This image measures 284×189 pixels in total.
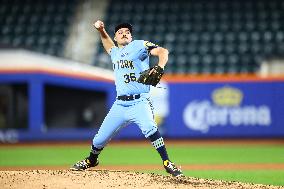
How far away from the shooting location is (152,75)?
635cm

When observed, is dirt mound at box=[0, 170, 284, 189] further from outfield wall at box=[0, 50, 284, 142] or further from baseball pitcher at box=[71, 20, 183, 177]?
outfield wall at box=[0, 50, 284, 142]

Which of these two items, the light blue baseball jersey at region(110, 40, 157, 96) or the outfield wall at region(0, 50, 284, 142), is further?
the outfield wall at region(0, 50, 284, 142)

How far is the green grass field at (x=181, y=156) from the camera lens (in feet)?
28.2

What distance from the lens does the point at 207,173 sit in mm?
8688

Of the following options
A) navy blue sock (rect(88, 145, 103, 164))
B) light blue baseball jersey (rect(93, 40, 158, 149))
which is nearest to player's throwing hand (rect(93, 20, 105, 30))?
light blue baseball jersey (rect(93, 40, 158, 149))

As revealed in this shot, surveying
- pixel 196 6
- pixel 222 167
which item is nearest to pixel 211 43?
pixel 196 6

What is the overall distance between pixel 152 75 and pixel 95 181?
119cm

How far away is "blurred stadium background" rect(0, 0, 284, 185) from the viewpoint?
13816 mm

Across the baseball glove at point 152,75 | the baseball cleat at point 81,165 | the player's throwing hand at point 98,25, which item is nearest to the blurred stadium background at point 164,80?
the baseball cleat at point 81,165

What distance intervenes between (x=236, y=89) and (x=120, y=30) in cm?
888

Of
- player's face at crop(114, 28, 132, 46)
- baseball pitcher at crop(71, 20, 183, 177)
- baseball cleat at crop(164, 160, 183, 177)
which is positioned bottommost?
baseball cleat at crop(164, 160, 183, 177)

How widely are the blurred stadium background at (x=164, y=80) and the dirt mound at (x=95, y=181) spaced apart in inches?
139

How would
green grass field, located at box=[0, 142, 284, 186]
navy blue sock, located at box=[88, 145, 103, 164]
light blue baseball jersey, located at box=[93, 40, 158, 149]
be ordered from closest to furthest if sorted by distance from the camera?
light blue baseball jersey, located at box=[93, 40, 158, 149], navy blue sock, located at box=[88, 145, 103, 164], green grass field, located at box=[0, 142, 284, 186]

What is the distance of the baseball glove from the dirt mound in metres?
1.00
